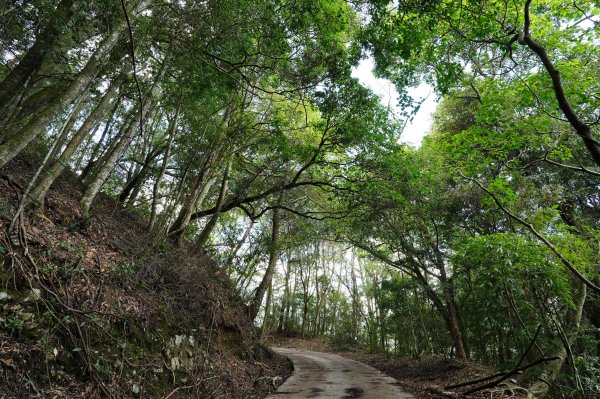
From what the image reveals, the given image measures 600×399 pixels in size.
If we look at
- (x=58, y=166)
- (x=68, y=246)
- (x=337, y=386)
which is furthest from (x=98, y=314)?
(x=337, y=386)

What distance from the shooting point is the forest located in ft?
13.9

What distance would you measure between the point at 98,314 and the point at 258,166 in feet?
25.2

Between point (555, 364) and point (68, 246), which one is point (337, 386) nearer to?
point (555, 364)

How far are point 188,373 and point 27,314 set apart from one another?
311 cm

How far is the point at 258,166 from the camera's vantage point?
37.4 ft

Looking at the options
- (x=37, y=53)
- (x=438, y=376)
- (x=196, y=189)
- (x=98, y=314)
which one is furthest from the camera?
(x=438, y=376)

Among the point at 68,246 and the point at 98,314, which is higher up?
the point at 68,246

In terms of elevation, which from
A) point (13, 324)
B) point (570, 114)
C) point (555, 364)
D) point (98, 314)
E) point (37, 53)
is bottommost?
point (13, 324)

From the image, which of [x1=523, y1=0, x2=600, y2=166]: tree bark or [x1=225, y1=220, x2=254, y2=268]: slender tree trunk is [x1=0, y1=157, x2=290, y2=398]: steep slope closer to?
[x1=225, y1=220, x2=254, y2=268]: slender tree trunk

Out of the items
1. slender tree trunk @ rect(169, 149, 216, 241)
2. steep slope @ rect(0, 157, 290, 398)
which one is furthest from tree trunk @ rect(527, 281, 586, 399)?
slender tree trunk @ rect(169, 149, 216, 241)

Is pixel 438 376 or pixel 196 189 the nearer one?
pixel 196 189

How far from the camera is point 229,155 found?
9.34 metres

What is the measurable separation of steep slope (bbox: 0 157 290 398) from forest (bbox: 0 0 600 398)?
3 cm

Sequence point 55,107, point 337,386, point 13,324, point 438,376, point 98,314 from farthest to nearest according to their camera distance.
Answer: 1. point 438,376
2. point 337,386
3. point 55,107
4. point 98,314
5. point 13,324
